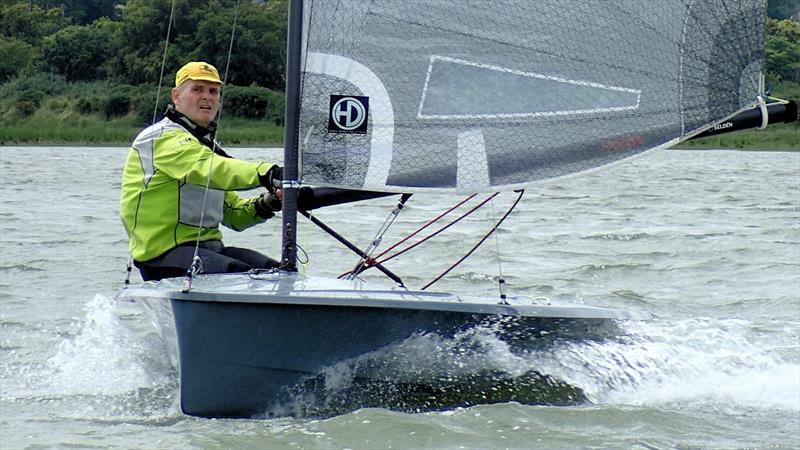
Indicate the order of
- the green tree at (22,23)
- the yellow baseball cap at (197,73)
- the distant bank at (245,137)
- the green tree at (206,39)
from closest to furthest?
the yellow baseball cap at (197,73)
the green tree at (206,39)
the distant bank at (245,137)
the green tree at (22,23)

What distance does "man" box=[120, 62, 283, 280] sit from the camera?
16.0ft

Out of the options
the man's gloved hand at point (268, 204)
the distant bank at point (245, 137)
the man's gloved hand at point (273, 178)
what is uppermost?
the man's gloved hand at point (273, 178)

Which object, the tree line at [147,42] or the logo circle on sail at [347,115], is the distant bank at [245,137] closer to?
the tree line at [147,42]

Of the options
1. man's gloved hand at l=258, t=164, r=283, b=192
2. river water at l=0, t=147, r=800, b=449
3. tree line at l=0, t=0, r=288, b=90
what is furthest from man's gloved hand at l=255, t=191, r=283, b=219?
tree line at l=0, t=0, r=288, b=90

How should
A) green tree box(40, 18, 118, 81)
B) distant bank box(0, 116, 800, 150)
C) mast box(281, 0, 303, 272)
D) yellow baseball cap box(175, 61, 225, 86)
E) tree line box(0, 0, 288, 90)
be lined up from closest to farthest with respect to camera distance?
mast box(281, 0, 303, 272)
yellow baseball cap box(175, 61, 225, 86)
tree line box(0, 0, 288, 90)
distant bank box(0, 116, 800, 150)
green tree box(40, 18, 118, 81)

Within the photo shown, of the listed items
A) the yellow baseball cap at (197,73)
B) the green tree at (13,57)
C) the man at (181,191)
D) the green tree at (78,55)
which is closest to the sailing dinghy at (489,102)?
the man at (181,191)

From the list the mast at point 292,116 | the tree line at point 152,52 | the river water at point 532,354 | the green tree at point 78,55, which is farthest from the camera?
the green tree at point 78,55

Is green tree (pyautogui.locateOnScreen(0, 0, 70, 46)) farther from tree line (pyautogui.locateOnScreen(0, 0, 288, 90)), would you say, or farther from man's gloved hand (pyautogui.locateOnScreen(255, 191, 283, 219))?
man's gloved hand (pyautogui.locateOnScreen(255, 191, 283, 219))

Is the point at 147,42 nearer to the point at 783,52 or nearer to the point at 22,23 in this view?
the point at 22,23

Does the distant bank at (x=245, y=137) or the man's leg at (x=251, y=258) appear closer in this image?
the man's leg at (x=251, y=258)

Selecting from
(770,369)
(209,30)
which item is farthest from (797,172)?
(770,369)

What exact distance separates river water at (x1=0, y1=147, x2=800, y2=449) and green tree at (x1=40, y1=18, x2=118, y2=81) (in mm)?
28333

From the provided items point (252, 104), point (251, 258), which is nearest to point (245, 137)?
point (252, 104)

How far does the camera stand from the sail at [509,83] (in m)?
4.79
